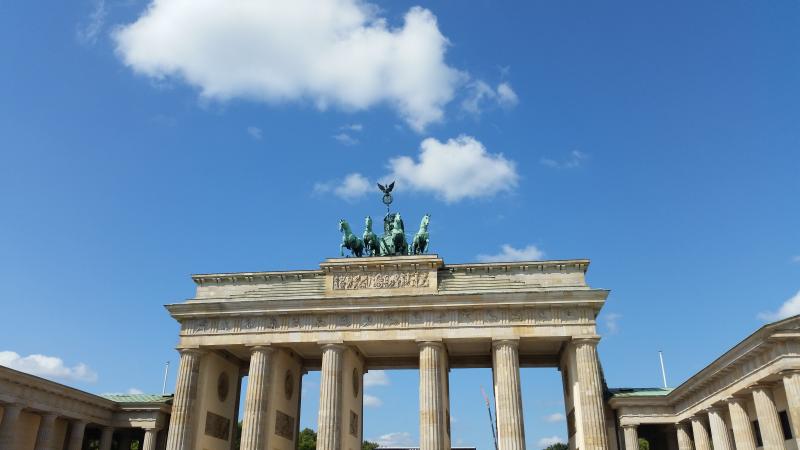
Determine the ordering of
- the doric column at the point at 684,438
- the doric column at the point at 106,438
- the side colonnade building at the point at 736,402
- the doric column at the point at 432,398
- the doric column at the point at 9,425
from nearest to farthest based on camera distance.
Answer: the side colonnade building at the point at 736,402 < the doric column at the point at 9,425 < the doric column at the point at 432,398 < the doric column at the point at 684,438 < the doric column at the point at 106,438

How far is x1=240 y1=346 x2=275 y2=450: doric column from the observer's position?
36.2 m

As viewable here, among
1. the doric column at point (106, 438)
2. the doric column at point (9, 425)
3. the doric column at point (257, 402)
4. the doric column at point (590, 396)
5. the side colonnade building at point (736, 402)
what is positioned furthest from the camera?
the doric column at point (106, 438)

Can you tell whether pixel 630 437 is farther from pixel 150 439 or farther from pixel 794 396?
pixel 150 439

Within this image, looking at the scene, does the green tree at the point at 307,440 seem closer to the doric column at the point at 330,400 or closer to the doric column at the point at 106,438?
the doric column at the point at 106,438

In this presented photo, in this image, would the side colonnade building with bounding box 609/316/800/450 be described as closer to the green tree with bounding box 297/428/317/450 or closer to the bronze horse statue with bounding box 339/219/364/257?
the bronze horse statue with bounding box 339/219/364/257

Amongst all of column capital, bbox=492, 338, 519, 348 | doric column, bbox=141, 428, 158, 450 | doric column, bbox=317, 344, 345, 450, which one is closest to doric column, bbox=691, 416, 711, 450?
column capital, bbox=492, 338, 519, 348

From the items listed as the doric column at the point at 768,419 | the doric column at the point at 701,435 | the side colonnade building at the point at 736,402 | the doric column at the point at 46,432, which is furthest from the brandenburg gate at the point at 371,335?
the doric column at the point at 768,419

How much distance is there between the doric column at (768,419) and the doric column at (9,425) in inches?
1466

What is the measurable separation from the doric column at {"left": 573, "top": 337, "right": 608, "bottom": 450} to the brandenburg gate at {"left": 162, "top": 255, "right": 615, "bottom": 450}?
0.20 ft

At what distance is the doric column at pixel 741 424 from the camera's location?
30.1 m

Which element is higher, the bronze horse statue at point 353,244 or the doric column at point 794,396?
the bronze horse statue at point 353,244

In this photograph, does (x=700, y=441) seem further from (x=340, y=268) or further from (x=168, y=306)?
(x=168, y=306)

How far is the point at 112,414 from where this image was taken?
4119 cm

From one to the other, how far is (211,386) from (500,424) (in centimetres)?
1894
